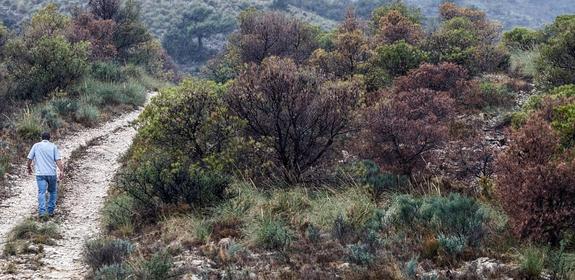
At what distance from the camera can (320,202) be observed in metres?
8.88

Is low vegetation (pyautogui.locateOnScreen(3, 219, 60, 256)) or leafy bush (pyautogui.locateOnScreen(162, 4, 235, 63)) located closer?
low vegetation (pyautogui.locateOnScreen(3, 219, 60, 256))

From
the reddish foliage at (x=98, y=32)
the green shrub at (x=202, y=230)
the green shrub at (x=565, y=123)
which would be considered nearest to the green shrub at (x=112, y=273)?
the green shrub at (x=202, y=230)

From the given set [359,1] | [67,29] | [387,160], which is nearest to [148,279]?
[387,160]

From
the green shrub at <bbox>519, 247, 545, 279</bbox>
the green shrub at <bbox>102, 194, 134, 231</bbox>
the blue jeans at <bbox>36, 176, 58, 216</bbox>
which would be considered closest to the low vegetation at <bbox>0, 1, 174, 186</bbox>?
the blue jeans at <bbox>36, 176, 58, 216</bbox>

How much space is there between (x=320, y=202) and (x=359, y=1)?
57.9m

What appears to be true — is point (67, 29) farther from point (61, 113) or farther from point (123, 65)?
point (61, 113)

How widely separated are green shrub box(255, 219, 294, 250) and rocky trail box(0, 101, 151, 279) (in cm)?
240

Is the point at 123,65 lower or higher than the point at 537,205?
lower

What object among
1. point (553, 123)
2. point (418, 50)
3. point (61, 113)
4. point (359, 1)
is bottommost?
point (359, 1)

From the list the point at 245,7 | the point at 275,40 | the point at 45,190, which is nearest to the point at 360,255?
the point at 45,190

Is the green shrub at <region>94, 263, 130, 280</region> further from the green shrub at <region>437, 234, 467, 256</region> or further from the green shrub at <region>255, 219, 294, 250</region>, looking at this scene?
the green shrub at <region>437, 234, 467, 256</region>

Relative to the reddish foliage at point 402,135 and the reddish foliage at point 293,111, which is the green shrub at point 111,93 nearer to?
the reddish foliage at point 293,111

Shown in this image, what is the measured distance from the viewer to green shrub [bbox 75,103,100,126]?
693 inches

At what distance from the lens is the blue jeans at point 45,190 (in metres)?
9.91
